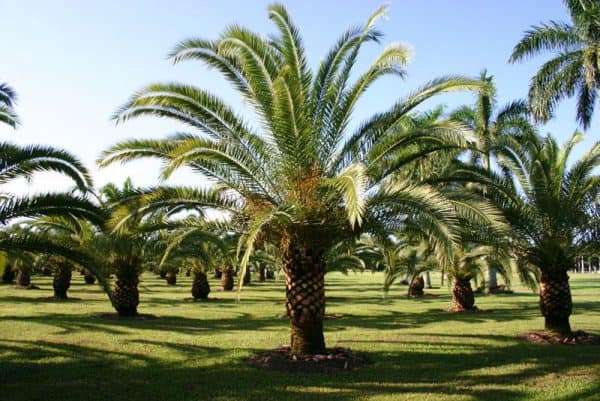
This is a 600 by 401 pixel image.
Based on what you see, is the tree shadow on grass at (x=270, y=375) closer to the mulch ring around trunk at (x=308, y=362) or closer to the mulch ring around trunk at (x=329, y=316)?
the mulch ring around trunk at (x=308, y=362)

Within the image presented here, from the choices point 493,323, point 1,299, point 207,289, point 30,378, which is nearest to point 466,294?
point 493,323

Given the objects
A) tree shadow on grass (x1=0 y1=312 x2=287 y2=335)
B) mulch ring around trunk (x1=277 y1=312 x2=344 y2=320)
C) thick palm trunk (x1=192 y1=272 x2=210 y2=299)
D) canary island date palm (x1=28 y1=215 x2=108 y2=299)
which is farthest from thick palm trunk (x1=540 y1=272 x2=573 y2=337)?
thick palm trunk (x1=192 y1=272 x2=210 y2=299)

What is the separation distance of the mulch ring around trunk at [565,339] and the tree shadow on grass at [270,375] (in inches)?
31.8

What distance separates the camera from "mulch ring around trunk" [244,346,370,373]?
9582 mm

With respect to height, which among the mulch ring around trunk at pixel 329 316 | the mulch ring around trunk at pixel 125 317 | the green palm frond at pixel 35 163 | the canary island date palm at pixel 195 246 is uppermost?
the green palm frond at pixel 35 163

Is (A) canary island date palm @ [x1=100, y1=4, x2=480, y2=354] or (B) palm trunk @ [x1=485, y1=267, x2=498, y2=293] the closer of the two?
(A) canary island date palm @ [x1=100, y1=4, x2=480, y2=354]

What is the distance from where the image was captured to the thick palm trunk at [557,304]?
13.4 m

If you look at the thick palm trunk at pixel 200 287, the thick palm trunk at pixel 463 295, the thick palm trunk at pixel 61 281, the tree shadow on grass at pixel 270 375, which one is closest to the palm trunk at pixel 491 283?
the thick palm trunk at pixel 463 295

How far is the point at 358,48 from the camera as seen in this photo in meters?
10.4

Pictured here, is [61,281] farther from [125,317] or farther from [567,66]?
[567,66]

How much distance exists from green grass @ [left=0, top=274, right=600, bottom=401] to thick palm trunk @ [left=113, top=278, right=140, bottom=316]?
1051 mm

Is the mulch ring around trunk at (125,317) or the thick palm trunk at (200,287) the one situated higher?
the thick palm trunk at (200,287)

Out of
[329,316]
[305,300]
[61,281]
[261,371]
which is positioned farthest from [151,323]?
[61,281]

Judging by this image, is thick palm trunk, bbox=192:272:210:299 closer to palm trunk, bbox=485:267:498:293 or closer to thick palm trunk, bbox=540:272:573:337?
thick palm trunk, bbox=540:272:573:337
